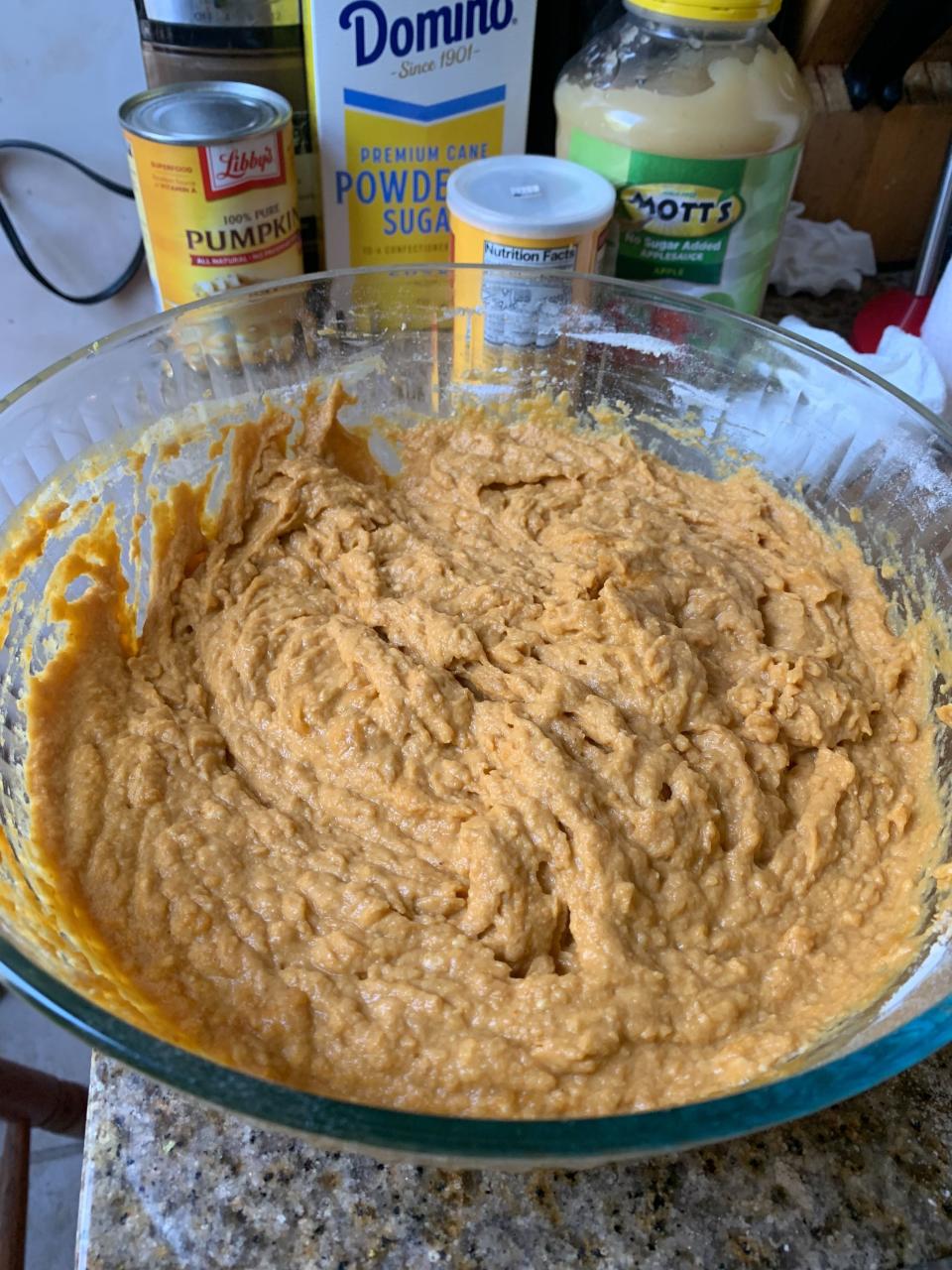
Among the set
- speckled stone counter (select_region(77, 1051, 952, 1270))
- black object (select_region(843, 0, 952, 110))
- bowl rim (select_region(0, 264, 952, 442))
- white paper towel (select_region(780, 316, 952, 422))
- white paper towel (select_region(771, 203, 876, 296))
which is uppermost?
black object (select_region(843, 0, 952, 110))

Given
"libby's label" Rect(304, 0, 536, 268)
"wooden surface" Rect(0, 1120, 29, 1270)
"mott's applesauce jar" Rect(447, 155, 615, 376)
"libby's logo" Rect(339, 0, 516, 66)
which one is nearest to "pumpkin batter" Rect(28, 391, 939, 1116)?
"mott's applesauce jar" Rect(447, 155, 615, 376)

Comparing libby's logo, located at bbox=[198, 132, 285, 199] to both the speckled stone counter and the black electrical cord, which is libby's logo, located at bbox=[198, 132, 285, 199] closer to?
the black electrical cord

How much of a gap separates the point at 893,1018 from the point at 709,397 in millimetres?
852

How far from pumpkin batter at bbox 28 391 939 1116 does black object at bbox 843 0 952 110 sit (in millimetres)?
830

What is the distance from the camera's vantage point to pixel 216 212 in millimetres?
1319

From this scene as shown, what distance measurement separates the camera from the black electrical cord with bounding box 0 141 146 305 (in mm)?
1604

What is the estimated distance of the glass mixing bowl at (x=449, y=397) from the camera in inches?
40.9

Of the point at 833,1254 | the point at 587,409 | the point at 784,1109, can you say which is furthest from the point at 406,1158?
the point at 587,409

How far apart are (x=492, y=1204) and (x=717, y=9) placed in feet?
4.26

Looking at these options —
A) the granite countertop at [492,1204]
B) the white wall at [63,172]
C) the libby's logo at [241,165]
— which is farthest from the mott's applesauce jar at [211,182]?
the granite countertop at [492,1204]

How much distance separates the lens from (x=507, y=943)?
87 cm

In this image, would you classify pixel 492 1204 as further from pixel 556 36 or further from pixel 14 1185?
pixel 556 36

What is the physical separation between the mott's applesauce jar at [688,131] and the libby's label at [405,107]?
125 millimetres

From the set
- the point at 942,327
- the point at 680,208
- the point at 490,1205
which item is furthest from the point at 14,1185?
the point at 942,327
